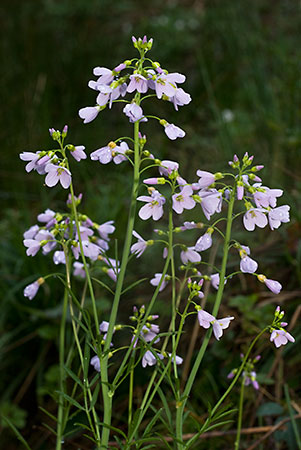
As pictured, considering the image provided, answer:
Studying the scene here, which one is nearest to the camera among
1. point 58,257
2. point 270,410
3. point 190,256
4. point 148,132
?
point 190,256

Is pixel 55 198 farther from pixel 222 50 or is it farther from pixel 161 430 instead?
pixel 222 50

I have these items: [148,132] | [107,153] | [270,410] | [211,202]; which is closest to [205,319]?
[211,202]

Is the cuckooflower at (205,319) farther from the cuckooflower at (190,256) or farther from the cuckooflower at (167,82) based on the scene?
the cuckooflower at (167,82)

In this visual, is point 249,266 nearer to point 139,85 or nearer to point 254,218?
point 254,218

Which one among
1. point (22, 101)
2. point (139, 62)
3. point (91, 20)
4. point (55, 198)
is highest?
point (91, 20)

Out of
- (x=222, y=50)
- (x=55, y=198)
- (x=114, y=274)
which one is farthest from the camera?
(x=222, y=50)

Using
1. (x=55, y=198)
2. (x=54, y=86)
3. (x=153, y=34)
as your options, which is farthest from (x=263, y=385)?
(x=153, y=34)
